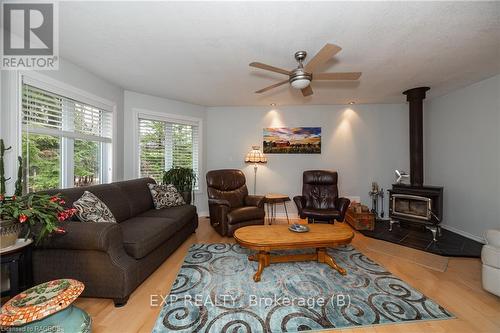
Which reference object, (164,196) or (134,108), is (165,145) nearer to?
(134,108)

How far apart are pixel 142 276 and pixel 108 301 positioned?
12.1 inches

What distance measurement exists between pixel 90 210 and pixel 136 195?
1.00 meters

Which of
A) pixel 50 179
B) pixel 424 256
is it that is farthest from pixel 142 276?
pixel 424 256

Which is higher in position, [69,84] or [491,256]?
[69,84]

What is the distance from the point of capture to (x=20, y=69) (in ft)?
6.87

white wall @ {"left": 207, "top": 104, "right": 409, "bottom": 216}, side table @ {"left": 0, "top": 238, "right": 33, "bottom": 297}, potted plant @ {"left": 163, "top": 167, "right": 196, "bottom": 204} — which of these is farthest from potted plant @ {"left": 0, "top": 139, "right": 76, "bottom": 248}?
white wall @ {"left": 207, "top": 104, "right": 409, "bottom": 216}

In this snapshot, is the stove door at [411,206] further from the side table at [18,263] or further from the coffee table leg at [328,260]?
the side table at [18,263]

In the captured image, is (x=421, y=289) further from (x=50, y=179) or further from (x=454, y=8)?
(x=50, y=179)

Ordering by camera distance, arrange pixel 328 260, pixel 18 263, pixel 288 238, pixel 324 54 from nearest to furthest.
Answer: pixel 18 263 → pixel 324 54 → pixel 288 238 → pixel 328 260

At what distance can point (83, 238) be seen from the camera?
1.70 m

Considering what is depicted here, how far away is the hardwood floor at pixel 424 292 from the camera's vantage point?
5.14ft

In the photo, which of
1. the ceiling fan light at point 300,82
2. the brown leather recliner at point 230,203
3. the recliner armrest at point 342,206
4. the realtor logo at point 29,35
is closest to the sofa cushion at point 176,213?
the brown leather recliner at point 230,203

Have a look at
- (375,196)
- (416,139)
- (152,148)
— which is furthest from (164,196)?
(416,139)

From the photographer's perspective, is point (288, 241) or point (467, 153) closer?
point (288, 241)
